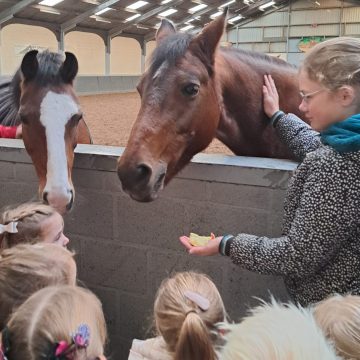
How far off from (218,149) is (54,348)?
4.21 meters

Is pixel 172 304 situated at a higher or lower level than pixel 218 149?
higher

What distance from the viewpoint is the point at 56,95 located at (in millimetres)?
2102

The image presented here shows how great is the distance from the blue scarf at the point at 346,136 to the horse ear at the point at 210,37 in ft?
2.48

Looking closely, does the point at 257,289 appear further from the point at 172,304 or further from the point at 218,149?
the point at 218,149

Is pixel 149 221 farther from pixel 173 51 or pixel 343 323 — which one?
pixel 343 323

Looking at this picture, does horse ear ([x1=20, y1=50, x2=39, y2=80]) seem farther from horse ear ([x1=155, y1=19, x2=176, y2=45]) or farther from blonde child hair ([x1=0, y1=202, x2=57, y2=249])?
blonde child hair ([x1=0, y1=202, x2=57, y2=249])

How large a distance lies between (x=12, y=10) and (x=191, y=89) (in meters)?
13.4

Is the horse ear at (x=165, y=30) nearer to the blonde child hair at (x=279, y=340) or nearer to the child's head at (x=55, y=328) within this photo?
the child's head at (x=55, y=328)

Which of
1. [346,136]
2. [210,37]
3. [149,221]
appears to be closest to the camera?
[346,136]

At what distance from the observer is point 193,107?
1.71 m

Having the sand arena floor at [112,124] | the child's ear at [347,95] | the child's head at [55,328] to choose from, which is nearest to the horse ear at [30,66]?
the child's head at [55,328]

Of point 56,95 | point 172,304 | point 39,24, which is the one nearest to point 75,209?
point 56,95

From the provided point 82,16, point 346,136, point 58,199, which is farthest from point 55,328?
point 82,16

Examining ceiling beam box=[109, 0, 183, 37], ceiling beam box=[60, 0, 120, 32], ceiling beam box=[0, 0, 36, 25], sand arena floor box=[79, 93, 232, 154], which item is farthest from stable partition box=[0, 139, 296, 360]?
ceiling beam box=[109, 0, 183, 37]
